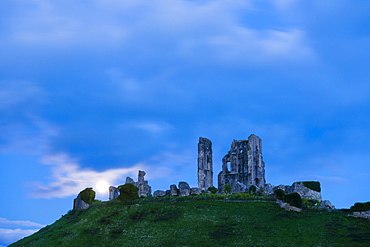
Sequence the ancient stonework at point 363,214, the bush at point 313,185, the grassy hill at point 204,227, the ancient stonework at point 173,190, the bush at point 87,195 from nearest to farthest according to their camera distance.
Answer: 1. the grassy hill at point 204,227
2. the ancient stonework at point 363,214
3. the bush at point 87,195
4. the bush at point 313,185
5. the ancient stonework at point 173,190

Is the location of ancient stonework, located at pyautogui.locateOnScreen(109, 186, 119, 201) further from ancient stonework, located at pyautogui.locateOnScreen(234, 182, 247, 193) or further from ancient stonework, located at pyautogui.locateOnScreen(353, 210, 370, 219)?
ancient stonework, located at pyautogui.locateOnScreen(353, 210, 370, 219)

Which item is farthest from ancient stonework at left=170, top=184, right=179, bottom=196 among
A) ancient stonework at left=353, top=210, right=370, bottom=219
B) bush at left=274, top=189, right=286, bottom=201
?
ancient stonework at left=353, top=210, right=370, bottom=219

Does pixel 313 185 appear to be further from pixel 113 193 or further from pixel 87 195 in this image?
pixel 113 193

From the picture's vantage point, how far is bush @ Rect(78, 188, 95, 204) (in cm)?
7412

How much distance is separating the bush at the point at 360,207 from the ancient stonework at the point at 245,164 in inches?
1315

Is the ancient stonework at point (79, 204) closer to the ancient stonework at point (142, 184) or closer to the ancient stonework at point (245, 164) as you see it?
the ancient stonework at point (142, 184)

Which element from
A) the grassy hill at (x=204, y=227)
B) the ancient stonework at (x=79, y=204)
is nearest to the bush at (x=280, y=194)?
the grassy hill at (x=204, y=227)

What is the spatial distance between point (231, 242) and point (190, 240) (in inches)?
188

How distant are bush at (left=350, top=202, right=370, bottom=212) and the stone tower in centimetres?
3923

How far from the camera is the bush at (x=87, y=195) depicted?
74.1 m

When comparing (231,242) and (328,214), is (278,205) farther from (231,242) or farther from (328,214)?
(231,242)

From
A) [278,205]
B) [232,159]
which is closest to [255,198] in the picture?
[278,205]

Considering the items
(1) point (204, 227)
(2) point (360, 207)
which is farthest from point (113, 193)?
(2) point (360, 207)

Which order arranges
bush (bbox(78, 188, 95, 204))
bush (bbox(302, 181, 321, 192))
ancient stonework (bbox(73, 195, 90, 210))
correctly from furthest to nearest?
bush (bbox(302, 181, 321, 192)), bush (bbox(78, 188, 95, 204)), ancient stonework (bbox(73, 195, 90, 210))
